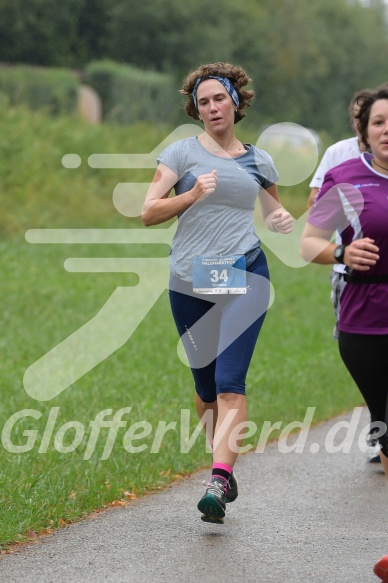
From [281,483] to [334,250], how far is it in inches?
90.3

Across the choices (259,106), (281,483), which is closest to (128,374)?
(281,483)

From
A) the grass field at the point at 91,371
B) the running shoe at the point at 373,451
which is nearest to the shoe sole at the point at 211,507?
the grass field at the point at 91,371

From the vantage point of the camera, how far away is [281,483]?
269 inches

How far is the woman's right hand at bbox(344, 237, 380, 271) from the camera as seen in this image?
4.74 m

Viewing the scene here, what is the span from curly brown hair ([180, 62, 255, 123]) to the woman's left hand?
518 mm

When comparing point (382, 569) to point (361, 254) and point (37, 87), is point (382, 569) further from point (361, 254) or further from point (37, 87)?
point (37, 87)

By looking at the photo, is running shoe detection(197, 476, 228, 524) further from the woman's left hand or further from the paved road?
the woman's left hand

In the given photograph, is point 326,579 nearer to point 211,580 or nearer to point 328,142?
point 211,580

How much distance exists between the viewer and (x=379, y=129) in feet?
16.3

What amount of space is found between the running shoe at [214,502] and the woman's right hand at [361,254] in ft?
4.27

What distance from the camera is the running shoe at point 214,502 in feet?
17.6

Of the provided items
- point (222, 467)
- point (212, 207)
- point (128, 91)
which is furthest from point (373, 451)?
point (128, 91)

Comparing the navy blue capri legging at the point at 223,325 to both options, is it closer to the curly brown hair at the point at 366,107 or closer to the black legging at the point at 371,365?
the black legging at the point at 371,365

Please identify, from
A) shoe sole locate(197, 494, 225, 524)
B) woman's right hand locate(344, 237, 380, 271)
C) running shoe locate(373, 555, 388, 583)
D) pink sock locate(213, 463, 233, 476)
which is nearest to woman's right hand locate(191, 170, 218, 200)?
woman's right hand locate(344, 237, 380, 271)
